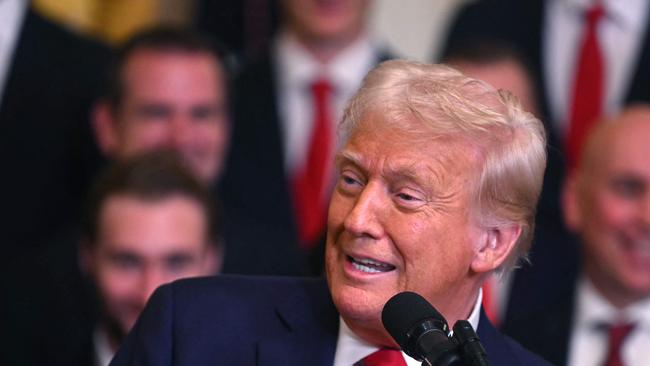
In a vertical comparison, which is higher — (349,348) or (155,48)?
(349,348)

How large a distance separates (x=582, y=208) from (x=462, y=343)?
244 centimetres

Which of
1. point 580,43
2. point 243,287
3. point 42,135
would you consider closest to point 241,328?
point 243,287

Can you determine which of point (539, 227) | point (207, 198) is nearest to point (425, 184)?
point (207, 198)

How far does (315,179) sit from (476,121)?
238 centimetres

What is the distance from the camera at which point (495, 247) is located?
264cm

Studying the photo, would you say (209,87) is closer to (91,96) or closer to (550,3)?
(91,96)

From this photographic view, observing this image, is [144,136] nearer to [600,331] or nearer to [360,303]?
[600,331]

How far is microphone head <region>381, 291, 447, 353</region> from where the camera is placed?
7.00 feet

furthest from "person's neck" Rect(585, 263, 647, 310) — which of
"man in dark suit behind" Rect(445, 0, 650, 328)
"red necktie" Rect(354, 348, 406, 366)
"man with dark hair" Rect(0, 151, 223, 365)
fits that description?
"red necktie" Rect(354, 348, 406, 366)

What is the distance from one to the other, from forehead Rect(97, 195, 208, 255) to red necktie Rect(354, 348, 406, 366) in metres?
1.45

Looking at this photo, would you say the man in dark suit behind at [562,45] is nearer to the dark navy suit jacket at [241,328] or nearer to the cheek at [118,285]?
the cheek at [118,285]

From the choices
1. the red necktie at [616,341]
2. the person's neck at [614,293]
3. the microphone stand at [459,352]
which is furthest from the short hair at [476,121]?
the person's neck at [614,293]

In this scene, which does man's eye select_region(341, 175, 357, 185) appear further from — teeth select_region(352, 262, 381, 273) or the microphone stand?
the microphone stand

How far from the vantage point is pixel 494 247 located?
263cm
